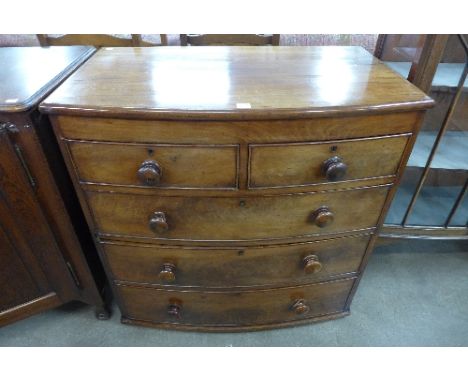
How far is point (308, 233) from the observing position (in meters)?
0.90

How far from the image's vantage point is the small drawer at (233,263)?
92 cm

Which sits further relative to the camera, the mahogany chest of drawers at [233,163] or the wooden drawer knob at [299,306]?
the wooden drawer knob at [299,306]

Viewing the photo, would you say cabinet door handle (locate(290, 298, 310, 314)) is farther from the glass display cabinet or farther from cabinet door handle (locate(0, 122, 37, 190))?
cabinet door handle (locate(0, 122, 37, 190))

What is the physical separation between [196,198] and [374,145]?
0.45 metres

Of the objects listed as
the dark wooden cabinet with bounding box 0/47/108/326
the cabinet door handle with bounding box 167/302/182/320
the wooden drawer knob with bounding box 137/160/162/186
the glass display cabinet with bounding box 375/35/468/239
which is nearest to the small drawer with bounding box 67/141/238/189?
the wooden drawer knob with bounding box 137/160/162/186

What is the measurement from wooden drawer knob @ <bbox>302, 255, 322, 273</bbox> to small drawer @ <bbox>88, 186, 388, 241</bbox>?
9 centimetres

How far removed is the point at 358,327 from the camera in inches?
48.1

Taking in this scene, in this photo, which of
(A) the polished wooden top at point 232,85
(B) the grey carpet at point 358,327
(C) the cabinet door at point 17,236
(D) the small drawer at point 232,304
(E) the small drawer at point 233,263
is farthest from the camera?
(B) the grey carpet at point 358,327

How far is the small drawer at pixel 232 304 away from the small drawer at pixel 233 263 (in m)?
0.06

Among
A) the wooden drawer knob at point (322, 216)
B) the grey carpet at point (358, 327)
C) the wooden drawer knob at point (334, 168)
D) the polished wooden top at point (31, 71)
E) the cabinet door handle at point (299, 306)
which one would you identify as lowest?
the grey carpet at point (358, 327)

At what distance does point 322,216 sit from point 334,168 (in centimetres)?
15

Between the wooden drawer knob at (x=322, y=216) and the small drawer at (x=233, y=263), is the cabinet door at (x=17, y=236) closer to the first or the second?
the small drawer at (x=233, y=263)

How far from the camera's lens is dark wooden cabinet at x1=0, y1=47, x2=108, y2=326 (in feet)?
2.43

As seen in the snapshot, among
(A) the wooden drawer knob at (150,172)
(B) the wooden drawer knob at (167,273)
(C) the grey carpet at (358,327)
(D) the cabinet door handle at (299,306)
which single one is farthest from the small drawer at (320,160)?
(C) the grey carpet at (358,327)
